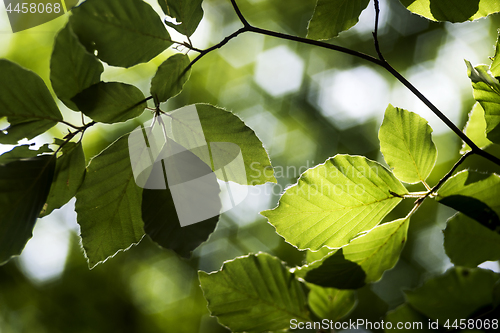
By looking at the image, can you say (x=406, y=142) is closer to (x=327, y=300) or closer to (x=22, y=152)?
(x=327, y=300)

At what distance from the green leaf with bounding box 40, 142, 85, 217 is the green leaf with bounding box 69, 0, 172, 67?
3.4 inches

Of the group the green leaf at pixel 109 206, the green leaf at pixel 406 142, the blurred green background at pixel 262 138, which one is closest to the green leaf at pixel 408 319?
the green leaf at pixel 406 142

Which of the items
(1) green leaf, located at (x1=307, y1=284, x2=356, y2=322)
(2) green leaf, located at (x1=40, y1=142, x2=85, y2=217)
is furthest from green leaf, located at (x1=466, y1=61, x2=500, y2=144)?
(2) green leaf, located at (x1=40, y1=142, x2=85, y2=217)

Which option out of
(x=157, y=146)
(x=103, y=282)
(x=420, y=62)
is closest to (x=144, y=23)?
(x=157, y=146)

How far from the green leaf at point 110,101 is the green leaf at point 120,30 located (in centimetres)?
2

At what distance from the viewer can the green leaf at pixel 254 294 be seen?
0.30 metres

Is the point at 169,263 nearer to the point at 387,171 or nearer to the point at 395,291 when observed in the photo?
the point at 395,291

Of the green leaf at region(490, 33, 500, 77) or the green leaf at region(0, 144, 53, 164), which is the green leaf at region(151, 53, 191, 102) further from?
the green leaf at region(490, 33, 500, 77)

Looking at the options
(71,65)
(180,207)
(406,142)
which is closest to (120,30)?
(71,65)

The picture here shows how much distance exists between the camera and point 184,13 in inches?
10.5

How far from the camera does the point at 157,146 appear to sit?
0.26 metres

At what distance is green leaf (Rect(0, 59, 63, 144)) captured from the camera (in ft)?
0.77

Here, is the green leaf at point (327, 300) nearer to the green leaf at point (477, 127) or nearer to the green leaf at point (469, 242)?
the green leaf at point (469, 242)

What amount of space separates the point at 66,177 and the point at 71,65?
0.09m
